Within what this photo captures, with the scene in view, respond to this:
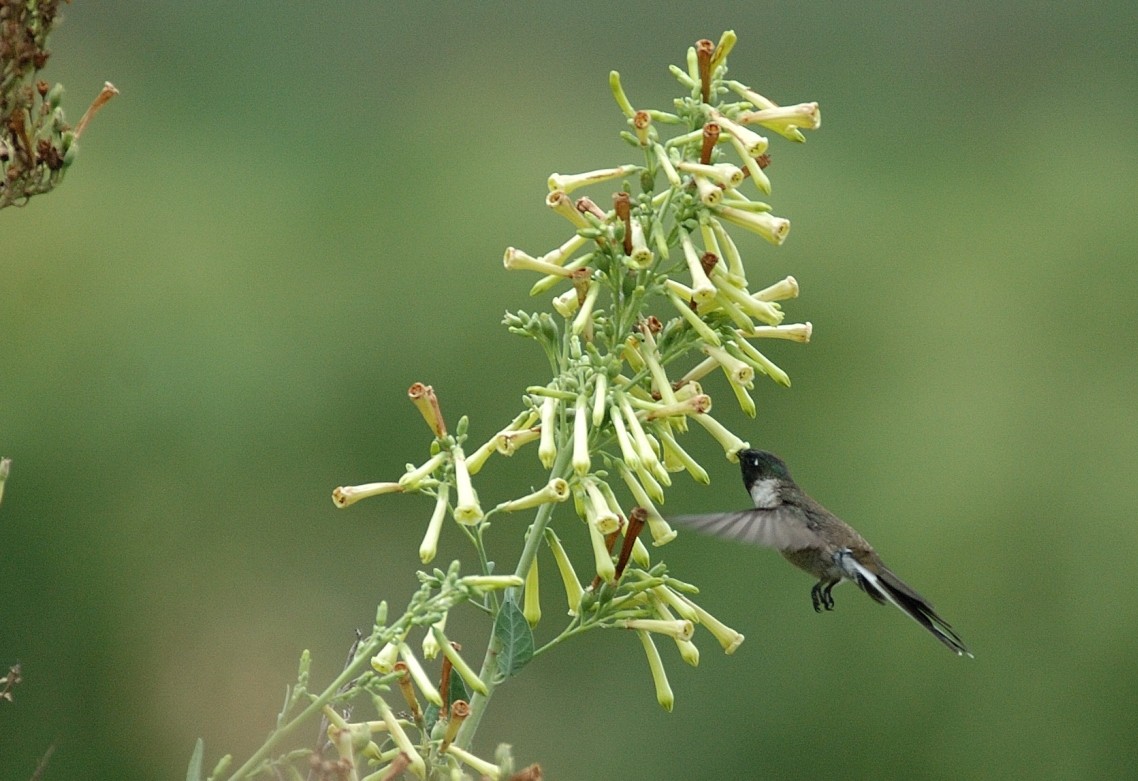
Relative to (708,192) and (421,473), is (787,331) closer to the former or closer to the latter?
(708,192)

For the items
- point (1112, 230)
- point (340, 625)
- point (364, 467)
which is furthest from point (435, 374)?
point (1112, 230)

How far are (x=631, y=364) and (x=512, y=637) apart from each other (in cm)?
81

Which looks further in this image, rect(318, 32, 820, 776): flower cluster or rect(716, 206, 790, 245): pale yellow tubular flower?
rect(716, 206, 790, 245): pale yellow tubular flower

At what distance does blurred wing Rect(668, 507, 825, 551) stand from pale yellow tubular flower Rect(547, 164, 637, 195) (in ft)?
2.99

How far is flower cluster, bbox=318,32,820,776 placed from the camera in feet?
11.2

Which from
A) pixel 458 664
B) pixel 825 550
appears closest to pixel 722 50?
pixel 458 664

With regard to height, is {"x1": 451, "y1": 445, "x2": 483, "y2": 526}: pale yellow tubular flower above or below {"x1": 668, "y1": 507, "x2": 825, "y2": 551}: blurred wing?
above

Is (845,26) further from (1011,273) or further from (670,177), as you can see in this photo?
(670,177)

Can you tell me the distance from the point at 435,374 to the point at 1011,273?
5.02 m

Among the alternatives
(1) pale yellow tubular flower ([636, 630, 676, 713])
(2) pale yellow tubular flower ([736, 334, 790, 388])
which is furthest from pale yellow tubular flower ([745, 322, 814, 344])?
(1) pale yellow tubular flower ([636, 630, 676, 713])

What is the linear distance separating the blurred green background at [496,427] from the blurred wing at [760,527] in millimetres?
3911

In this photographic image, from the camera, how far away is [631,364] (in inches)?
145

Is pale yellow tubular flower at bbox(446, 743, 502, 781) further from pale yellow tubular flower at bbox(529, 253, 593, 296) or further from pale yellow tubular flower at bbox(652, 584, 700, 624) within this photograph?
pale yellow tubular flower at bbox(529, 253, 593, 296)

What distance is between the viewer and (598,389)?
3.41m
